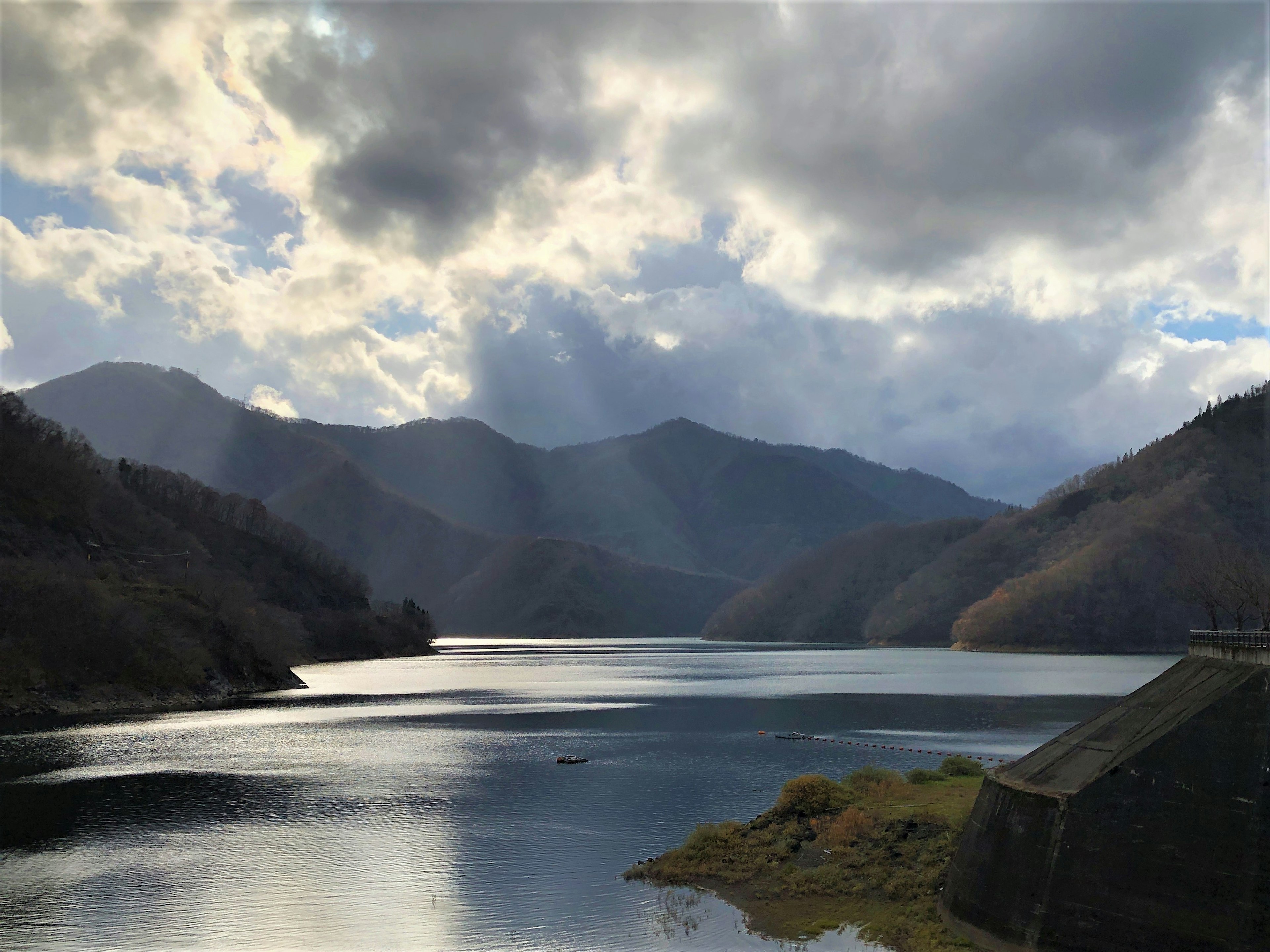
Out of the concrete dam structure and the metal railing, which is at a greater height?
the metal railing

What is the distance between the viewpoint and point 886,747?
7406 cm

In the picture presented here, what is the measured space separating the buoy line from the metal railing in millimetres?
33352

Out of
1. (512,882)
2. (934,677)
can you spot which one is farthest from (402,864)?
(934,677)

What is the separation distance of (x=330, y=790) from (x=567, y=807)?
16.4 metres

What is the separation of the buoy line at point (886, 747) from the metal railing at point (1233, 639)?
33.4 m

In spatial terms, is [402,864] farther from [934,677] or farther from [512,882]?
[934,677]

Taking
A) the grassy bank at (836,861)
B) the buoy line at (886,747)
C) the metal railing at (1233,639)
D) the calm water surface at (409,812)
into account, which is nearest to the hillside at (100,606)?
the calm water surface at (409,812)

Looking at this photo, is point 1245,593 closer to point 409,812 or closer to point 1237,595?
point 1237,595

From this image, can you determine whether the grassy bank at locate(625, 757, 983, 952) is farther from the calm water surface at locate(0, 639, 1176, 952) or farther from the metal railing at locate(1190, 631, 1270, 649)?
the metal railing at locate(1190, 631, 1270, 649)

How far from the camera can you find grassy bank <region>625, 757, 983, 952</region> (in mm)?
30219

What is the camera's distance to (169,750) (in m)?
76.2

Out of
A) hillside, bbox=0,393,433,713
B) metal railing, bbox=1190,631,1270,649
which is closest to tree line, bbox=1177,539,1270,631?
metal railing, bbox=1190,631,1270,649

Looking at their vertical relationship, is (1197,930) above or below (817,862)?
above

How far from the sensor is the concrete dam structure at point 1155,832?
73.0 feet
